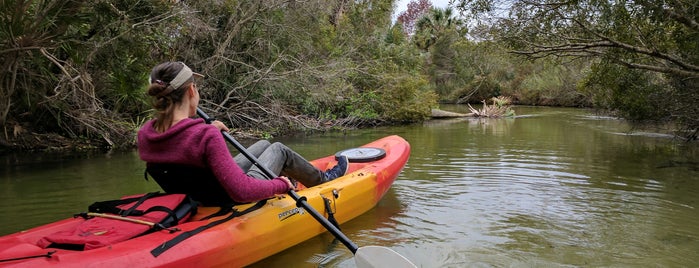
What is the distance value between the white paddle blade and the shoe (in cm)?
134

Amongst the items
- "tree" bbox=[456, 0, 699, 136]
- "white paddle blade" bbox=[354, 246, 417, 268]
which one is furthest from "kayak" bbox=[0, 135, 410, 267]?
"tree" bbox=[456, 0, 699, 136]

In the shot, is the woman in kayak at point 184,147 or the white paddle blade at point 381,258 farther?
the white paddle blade at point 381,258

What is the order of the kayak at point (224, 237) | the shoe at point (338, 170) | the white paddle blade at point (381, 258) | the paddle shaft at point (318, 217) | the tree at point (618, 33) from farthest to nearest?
the tree at point (618, 33) → the shoe at point (338, 170) → the paddle shaft at point (318, 217) → the white paddle blade at point (381, 258) → the kayak at point (224, 237)

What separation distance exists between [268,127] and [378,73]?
470 cm

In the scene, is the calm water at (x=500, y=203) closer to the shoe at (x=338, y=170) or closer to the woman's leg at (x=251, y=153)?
the shoe at (x=338, y=170)

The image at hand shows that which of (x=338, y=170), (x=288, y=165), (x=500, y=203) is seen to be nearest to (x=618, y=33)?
(x=500, y=203)

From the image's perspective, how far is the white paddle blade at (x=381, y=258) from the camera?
2791 mm

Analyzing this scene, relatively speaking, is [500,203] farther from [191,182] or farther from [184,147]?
[184,147]

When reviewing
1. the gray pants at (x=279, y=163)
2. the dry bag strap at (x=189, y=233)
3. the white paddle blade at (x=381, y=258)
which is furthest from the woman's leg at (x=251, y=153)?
the white paddle blade at (x=381, y=258)

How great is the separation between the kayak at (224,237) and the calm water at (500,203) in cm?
17

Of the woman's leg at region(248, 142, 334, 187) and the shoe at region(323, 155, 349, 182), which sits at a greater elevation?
the woman's leg at region(248, 142, 334, 187)

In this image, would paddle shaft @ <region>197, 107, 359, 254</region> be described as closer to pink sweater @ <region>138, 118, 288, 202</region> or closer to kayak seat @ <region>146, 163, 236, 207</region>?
kayak seat @ <region>146, 163, 236, 207</region>

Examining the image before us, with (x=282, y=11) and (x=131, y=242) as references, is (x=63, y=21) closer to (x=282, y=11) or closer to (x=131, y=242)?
(x=131, y=242)

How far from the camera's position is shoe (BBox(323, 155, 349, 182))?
4278mm
